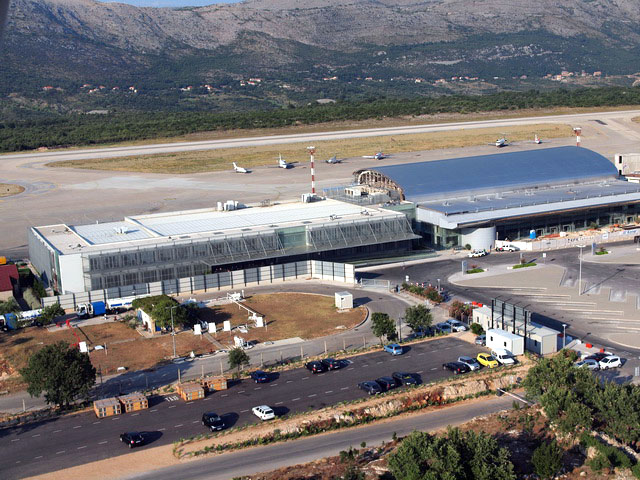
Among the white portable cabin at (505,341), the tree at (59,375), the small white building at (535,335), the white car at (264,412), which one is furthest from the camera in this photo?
the small white building at (535,335)

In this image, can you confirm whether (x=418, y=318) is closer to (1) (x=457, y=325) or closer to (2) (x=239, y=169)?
(1) (x=457, y=325)

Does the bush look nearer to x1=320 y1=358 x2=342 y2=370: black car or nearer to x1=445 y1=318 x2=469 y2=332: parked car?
x1=445 y1=318 x2=469 y2=332: parked car

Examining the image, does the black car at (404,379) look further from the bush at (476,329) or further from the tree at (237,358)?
the bush at (476,329)

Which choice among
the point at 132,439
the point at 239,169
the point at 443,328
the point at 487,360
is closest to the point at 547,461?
the point at 487,360

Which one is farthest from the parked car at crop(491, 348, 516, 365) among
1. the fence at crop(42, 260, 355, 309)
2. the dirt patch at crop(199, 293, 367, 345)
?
the fence at crop(42, 260, 355, 309)

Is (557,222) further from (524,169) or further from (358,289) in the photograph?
(358,289)

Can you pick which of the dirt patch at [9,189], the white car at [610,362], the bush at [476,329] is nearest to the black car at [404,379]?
the bush at [476,329]
